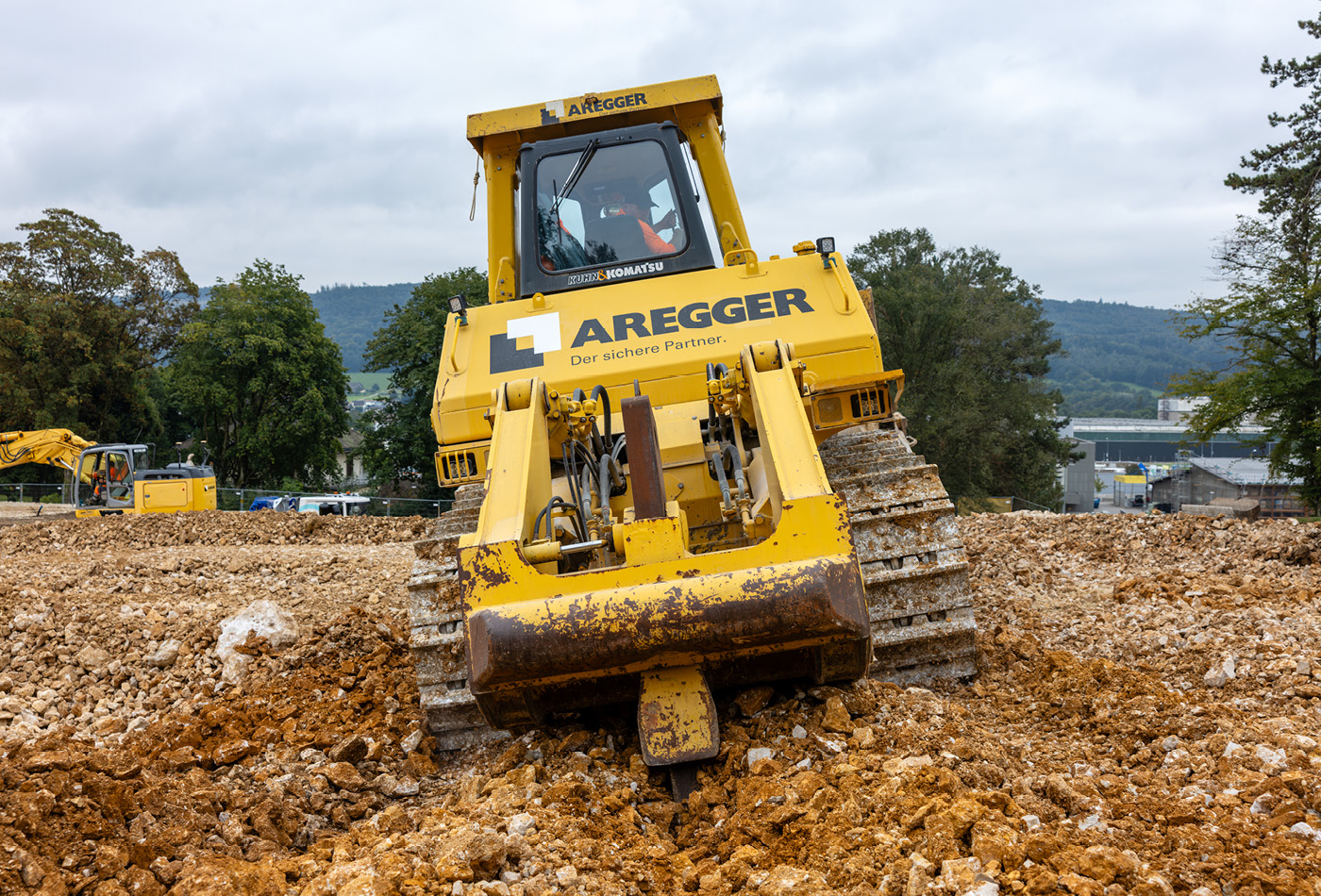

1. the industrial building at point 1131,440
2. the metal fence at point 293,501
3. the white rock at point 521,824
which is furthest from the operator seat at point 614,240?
the industrial building at point 1131,440

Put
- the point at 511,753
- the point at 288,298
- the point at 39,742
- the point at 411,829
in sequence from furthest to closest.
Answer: the point at 288,298 → the point at 39,742 → the point at 511,753 → the point at 411,829

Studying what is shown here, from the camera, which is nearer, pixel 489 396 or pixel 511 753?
pixel 511 753

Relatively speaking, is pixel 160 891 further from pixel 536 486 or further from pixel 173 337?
pixel 173 337

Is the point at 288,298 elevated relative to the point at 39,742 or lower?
elevated

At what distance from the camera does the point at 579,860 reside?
2.75m

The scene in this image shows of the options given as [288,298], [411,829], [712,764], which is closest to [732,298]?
[712,764]

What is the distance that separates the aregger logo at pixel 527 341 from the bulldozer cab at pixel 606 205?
2.21ft

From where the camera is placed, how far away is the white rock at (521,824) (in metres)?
2.92

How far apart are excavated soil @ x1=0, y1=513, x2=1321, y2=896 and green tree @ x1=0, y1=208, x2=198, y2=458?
3482 cm

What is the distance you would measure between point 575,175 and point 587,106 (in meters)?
0.59

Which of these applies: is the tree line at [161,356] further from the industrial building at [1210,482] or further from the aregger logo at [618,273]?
the industrial building at [1210,482]

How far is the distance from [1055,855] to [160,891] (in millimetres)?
2583

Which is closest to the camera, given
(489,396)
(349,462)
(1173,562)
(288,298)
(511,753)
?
(511,753)

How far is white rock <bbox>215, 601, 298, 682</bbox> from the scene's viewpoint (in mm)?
5652
